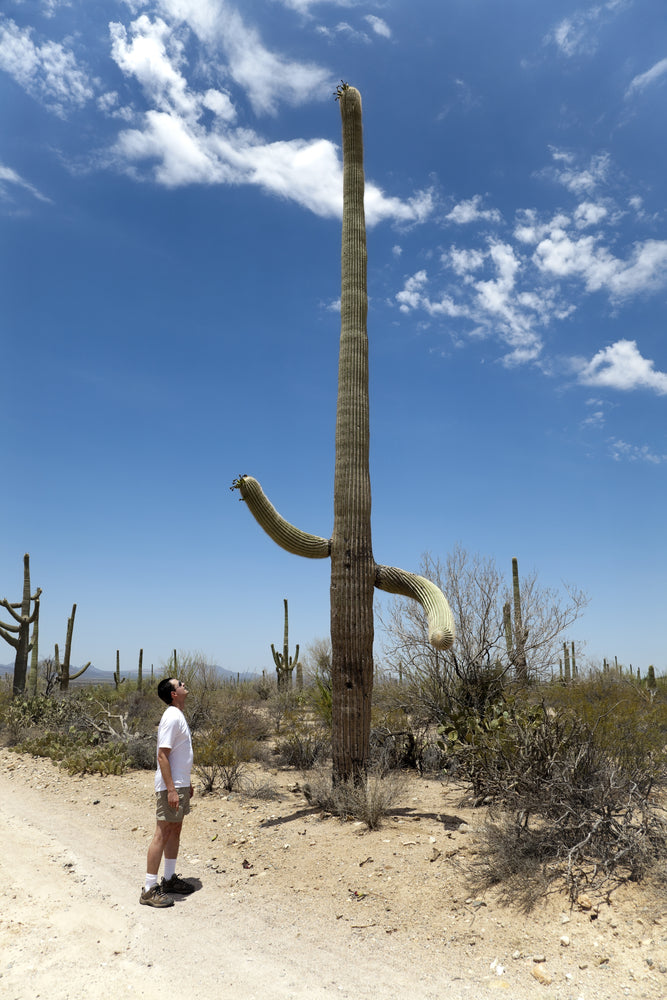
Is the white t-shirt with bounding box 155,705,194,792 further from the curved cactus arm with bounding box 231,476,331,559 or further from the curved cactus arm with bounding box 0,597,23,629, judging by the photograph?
the curved cactus arm with bounding box 0,597,23,629

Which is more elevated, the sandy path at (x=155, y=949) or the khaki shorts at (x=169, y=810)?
the khaki shorts at (x=169, y=810)

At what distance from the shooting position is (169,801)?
18.3 ft

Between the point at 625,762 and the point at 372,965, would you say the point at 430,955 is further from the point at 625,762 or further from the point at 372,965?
the point at 625,762

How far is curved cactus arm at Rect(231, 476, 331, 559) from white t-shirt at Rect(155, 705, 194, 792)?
3036 millimetres

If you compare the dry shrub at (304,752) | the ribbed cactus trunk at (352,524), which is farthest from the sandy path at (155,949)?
the dry shrub at (304,752)

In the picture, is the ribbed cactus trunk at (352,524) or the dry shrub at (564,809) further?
the ribbed cactus trunk at (352,524)

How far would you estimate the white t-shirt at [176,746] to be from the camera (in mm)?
5664

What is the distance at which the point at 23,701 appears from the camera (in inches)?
621

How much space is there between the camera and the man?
18.4 feet

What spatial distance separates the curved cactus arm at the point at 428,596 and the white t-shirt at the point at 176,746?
2886 millimetres

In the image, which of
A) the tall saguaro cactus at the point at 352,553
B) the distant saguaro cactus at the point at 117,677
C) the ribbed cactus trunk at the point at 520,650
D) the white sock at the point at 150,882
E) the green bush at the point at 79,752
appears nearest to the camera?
the white sock at the point at 150,882

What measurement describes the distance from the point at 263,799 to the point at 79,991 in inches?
194

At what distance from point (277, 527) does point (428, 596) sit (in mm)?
2063

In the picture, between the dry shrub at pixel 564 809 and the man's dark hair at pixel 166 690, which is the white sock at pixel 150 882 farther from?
the dry shrub at pixel 564 809
